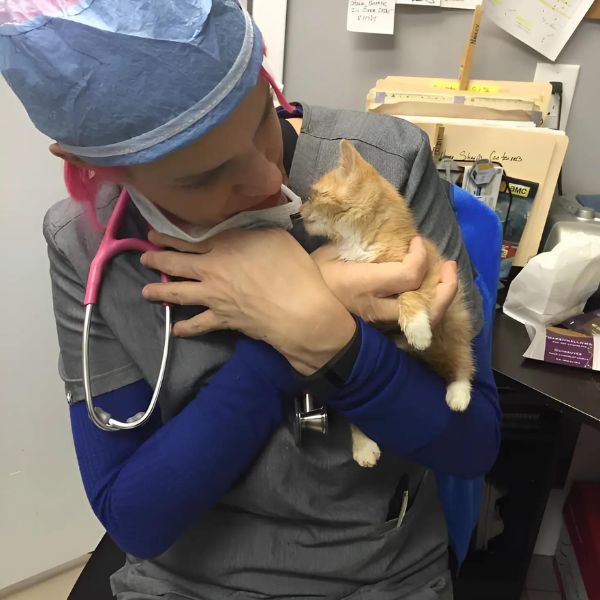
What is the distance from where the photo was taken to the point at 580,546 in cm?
158

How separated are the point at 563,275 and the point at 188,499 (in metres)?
0.86

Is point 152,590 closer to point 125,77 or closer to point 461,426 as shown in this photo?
point 461,426

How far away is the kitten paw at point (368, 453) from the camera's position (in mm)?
798

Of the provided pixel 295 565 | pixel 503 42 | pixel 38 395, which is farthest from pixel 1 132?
pixel 503 42

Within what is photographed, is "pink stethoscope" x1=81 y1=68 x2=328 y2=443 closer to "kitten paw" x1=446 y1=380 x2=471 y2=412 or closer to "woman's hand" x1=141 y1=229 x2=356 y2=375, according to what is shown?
"woman's hand" x1=141 y1=229 x2=356 y2=375

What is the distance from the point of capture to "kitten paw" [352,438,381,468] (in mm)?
→ 798

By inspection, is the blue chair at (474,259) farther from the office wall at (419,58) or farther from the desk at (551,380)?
the office wall at (419,58)

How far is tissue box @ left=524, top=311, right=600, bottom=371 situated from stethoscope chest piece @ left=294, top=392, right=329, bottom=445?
1.77 ft

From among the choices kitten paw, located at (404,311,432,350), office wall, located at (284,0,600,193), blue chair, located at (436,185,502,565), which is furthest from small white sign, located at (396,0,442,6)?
kitten paw, located at (404,311,432,350)

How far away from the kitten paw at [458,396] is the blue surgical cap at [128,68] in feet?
1.55

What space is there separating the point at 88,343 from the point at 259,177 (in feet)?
1.10

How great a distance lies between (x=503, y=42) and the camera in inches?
57.2

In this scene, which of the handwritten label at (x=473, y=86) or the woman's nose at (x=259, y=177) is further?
the handwritten label at (x=473, y=86)

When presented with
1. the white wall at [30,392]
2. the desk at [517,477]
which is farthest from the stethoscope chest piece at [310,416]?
the white wall at [30,392]
